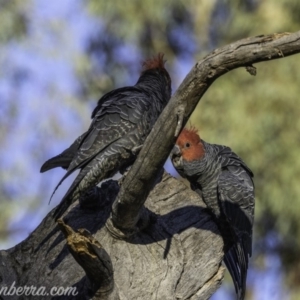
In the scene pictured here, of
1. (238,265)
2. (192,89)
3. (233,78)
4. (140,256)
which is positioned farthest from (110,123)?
(233,78)

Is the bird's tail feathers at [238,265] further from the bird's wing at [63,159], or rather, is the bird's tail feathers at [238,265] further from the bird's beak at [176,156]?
the bird's wing at [63,159]

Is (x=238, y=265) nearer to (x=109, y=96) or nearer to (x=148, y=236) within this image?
(x=148, y=236)

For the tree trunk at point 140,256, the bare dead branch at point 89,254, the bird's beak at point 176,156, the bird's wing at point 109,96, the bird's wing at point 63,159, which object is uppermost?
the bird's wing at point 109,96

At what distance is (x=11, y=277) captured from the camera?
5133mm

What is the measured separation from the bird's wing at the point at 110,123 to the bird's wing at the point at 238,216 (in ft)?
2.77

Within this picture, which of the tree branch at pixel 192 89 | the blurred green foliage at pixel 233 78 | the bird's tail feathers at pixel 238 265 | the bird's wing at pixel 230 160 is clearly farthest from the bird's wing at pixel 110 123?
the blurred green foliage at pixel 233 78

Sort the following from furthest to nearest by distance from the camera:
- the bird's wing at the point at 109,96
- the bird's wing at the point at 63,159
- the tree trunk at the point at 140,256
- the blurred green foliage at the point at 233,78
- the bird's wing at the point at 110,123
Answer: the blurred green foliage at the point at 233,78 < the bird's wing at the point at 109,96 < the bird's wing at the point at 63,159 < the bird's wing at the point at 110,123 < the tree trunk at the point at 140,256

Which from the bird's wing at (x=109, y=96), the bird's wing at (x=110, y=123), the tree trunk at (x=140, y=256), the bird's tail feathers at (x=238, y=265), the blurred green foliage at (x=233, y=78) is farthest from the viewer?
the blurred green foliage at (x=233, y=78)

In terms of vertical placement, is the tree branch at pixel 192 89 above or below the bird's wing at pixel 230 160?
below

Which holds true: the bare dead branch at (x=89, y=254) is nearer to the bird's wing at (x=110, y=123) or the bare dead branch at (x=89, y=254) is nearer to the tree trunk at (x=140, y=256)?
the tree trunk at (x=140, y=256)

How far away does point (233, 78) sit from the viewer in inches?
444

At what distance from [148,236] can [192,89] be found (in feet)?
4.95

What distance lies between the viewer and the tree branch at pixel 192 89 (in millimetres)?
3957

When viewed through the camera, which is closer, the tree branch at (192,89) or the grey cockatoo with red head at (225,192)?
the tree branch at (192,89)
